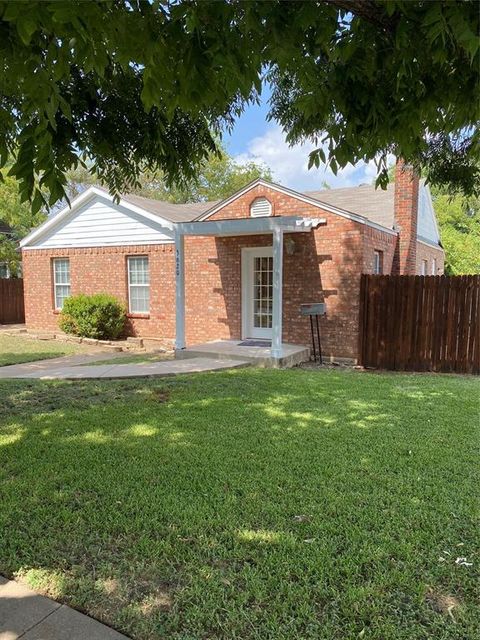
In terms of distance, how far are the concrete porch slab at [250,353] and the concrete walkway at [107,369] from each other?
0.16 m

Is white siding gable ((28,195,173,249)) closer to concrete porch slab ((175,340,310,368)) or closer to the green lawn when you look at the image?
the green lawn

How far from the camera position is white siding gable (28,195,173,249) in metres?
13.5

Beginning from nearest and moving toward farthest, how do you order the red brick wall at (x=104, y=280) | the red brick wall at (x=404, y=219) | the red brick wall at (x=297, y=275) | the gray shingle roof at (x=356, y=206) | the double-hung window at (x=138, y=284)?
the red brick wall at (x=297, y=275) < the red brick wall at (x=404, y=219) < the red brick wall at (x=104, y=280) < the gray shingle roof at (x=356, y=206) < the double-hung window at (x=138, y=284)

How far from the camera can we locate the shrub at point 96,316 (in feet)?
44.3

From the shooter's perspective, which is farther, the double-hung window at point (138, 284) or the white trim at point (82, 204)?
the double-hung window at point (138, 284)

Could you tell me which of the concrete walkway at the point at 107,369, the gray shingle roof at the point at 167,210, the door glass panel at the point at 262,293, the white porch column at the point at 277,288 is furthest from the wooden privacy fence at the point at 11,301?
the white porch column at the point at 277,288

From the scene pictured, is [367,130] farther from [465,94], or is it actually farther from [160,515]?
[160,515]

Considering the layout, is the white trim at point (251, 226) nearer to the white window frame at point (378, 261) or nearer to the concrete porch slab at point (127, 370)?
the white window frame at point (378, 261)

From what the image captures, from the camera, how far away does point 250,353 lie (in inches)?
405

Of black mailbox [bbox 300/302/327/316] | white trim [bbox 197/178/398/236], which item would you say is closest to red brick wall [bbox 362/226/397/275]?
white trim [bbox 197/178/398/236]

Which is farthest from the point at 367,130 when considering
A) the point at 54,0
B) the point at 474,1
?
the point at 54,0

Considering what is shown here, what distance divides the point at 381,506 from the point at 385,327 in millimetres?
7347

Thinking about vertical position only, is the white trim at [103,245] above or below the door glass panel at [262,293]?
above

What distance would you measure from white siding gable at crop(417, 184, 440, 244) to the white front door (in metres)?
5.97
